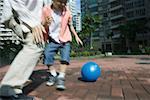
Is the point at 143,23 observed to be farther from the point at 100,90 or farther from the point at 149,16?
the point at 100,90

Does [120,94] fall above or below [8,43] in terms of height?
below

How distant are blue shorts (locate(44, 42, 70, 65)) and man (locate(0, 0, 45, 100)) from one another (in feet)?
5.63

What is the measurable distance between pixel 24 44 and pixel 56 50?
1.94 m

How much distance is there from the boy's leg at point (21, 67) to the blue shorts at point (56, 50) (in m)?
1.70

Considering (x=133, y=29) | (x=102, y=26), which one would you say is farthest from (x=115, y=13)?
(x=133, y=29)

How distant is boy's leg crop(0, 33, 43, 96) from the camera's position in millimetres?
3750

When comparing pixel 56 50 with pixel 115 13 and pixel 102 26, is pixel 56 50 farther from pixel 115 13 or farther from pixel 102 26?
pixel 102 26

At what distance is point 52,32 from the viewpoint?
18.8 feet

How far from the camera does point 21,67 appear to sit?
12.4ft

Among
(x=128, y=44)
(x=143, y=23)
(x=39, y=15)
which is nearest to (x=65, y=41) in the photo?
(x=39, y=15)

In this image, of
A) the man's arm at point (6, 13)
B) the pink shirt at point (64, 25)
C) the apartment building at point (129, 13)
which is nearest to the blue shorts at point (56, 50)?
the pink shirt at point (64, 25)

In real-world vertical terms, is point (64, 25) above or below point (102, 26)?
below

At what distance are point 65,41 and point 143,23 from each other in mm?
74453

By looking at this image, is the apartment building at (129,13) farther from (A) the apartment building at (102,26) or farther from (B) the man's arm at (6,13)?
(B) the man's arm at (6,13)
